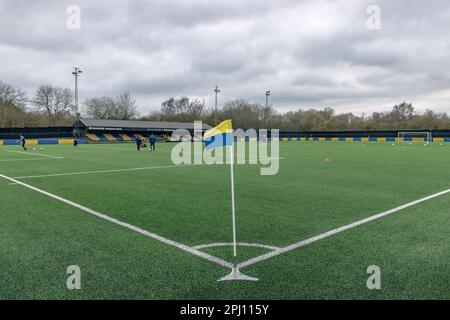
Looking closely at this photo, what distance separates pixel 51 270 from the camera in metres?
4.21

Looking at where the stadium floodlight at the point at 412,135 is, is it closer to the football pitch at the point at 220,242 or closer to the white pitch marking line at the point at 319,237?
the football pitch at the point at 220,242

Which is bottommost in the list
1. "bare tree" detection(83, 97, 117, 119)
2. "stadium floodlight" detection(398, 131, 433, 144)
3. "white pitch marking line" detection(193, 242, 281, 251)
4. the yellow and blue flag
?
"white pitch marking line" detection(193, 242, 281, 251)

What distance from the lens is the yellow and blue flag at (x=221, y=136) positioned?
186 inches

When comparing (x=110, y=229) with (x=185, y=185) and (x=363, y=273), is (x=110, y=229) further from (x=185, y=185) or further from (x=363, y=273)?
(x=185, y=185)

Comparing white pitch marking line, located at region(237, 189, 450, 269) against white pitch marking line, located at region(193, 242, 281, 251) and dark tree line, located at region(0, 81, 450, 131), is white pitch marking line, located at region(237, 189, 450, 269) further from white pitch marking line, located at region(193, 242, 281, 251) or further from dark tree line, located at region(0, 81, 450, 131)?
dark tree line, located at region(0, 81, 450, 131)

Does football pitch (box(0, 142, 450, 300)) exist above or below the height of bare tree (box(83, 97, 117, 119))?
below

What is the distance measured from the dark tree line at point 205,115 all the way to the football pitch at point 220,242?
66.8 meters

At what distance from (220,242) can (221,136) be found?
1688mm

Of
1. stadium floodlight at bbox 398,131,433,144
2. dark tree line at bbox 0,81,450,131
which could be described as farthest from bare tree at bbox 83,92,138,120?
stadium floodlight at bbox 398,131,433,144

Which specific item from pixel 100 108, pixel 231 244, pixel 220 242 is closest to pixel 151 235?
pixel 220 242

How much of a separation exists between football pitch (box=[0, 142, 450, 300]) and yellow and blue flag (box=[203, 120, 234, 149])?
1.53m

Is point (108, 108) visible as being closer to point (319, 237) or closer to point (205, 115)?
point (205, 115)

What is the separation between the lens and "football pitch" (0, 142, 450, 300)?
12.2ft

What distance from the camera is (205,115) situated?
9056 centimetres
